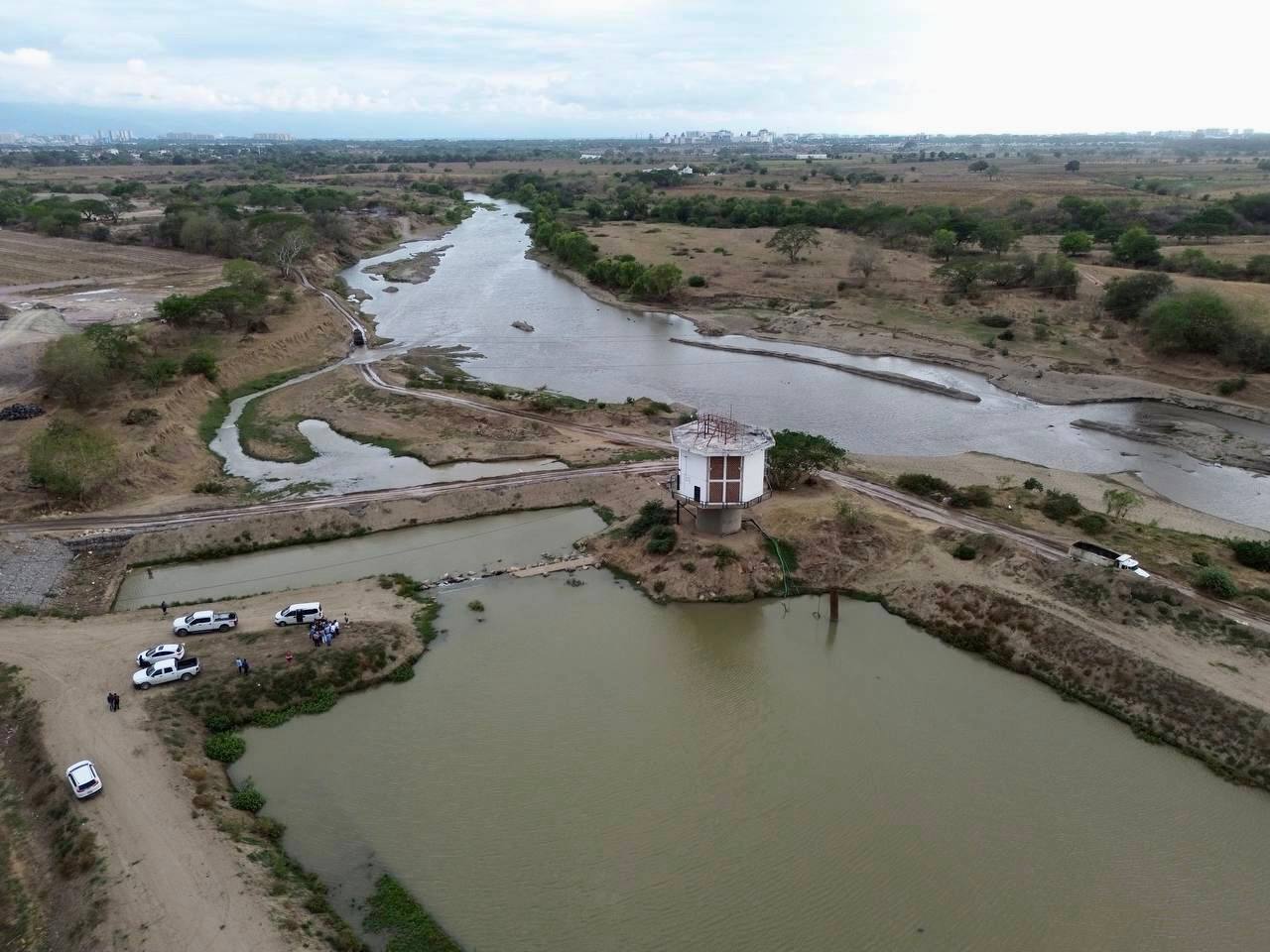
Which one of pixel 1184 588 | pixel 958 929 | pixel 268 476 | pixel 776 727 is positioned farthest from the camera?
pixel 268 476

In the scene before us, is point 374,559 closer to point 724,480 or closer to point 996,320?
point 724,480

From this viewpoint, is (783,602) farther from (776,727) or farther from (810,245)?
(810,245)

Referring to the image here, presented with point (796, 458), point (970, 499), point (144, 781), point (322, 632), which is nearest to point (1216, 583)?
point (970, 499)

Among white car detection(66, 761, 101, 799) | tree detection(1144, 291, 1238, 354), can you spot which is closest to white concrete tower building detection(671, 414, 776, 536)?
white car detection(66, 761, 101, 799)

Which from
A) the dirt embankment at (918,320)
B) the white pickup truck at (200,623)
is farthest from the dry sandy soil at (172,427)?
the dirt embankment at (918,320)

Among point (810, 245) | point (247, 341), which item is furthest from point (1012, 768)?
point (810, 245)

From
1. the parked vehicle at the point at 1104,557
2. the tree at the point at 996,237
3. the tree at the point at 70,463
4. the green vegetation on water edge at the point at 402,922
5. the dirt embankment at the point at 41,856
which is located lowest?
the green vegetation on water edge at the point at 402,922

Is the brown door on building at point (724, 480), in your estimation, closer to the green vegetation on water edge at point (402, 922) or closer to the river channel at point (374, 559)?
the river channel at point (374, 559)
